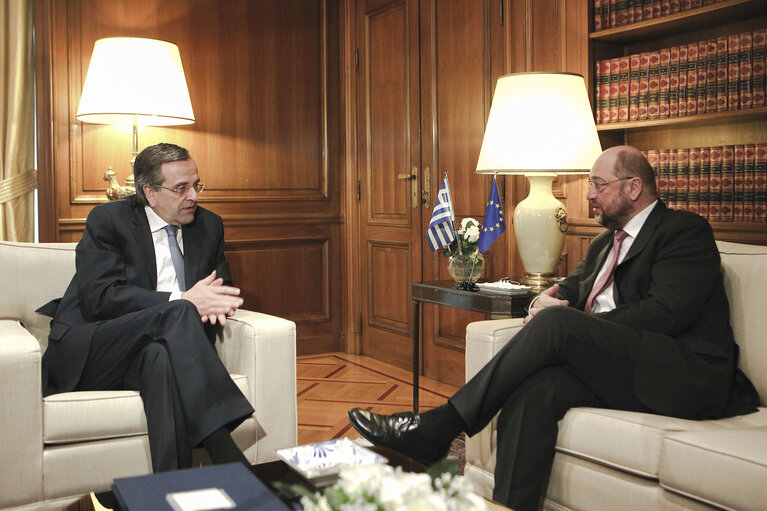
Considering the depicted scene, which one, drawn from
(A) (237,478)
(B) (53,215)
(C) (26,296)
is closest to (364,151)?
(B) (53,215)

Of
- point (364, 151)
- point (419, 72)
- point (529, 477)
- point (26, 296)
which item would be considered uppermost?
point (419, 72)

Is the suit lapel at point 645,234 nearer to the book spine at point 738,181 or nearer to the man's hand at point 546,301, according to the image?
the man's hand at point 546,301

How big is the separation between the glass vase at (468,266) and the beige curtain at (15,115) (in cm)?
225

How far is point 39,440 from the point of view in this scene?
2.02m

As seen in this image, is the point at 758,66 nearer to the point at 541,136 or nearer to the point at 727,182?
the point at 727,182

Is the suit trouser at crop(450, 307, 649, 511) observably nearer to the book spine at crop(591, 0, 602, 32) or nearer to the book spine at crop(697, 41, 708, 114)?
the book spine at crop(697, 41, 708, 114)

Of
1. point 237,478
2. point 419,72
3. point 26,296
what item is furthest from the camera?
point 419,72

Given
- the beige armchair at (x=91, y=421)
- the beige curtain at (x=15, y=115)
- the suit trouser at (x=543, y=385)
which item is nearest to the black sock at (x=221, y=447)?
the beige armchair at (x=91, y=421)

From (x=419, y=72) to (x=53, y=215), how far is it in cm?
195

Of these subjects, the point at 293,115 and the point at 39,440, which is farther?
the point at 293,115

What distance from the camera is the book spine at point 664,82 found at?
2.79 meters

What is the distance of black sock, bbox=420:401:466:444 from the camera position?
6.85ft

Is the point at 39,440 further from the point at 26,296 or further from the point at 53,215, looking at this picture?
the point at 53,215

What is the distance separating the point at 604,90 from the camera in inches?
119
